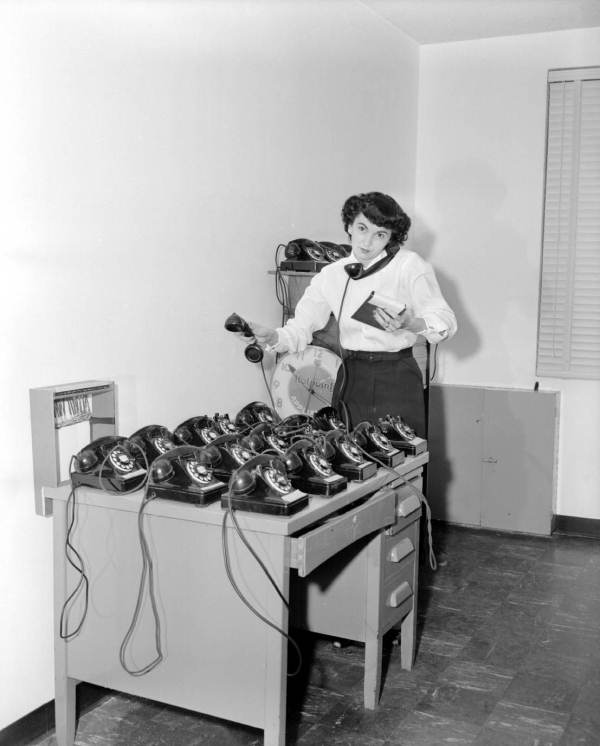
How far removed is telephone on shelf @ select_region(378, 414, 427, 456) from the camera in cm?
301

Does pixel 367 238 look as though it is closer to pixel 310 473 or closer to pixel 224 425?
pixel 224 425

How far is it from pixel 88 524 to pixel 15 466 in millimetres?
276

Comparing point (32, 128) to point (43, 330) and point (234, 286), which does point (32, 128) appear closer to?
point (43, 330)

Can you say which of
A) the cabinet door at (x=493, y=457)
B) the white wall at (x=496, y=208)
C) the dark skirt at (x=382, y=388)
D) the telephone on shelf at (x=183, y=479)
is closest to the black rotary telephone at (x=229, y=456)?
the telephone on shelf at (x=183, y=479)

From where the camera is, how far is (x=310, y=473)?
243 centimetres

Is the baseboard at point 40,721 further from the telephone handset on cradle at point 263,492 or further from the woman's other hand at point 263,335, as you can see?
the woman's other hand at point 263,335

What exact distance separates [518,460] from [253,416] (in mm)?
2362

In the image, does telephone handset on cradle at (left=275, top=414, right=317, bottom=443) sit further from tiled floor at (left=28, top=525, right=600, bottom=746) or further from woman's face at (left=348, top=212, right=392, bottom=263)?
tiled floor at (left=28, top=525, right=600, bottom=746)

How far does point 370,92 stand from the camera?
473 centimetres

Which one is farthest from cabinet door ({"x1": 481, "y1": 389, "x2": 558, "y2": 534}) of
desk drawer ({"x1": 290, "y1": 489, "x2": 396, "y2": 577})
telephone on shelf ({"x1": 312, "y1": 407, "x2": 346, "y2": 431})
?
desk drawer ({"x1": 290, "y1": 489, "x2": 396, "y2": 577})

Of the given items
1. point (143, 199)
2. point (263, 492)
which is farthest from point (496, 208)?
point (263, 492)

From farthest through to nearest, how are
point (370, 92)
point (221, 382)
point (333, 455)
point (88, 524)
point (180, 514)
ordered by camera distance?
point (370, 92) → point (221, 382) → point (333, 455) → point (88, 524) → point (180, 514)

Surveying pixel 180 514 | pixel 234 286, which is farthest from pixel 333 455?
pixel 234 286

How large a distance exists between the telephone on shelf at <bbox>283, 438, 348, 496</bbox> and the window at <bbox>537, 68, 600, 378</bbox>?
118 inches
